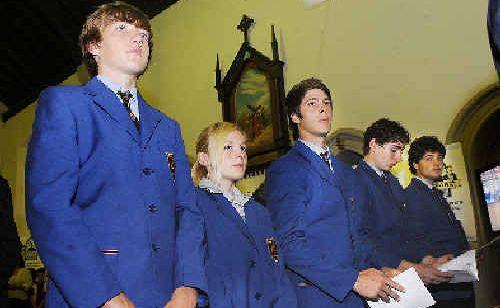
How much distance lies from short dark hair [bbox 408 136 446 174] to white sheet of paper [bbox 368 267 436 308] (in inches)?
74.1

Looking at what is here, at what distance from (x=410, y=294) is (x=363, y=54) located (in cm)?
379

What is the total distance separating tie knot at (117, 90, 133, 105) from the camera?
1.59m

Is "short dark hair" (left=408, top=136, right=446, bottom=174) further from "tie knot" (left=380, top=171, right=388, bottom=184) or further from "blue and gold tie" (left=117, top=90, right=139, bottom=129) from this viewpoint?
"blue and gold tie" (left=117, top=90, right=139, bottom=129)

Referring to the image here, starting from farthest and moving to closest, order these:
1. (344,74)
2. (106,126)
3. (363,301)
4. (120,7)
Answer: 1. (344,74)
2. (363,301)
3. (120,7)
4. (106,126)

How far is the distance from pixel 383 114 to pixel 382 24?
0.98 m

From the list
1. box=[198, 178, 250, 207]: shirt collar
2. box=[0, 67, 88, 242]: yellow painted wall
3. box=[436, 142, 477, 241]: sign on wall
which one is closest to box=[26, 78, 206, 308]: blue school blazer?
box=[198, 178, 250, 207]: shirt collar

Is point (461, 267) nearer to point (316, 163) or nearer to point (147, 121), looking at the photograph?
point (316, 163)

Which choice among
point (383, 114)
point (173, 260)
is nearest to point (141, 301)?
point (173, 260)

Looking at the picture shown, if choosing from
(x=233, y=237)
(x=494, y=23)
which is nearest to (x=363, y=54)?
(x=233, y=237)

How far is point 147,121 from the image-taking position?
162 centimetres

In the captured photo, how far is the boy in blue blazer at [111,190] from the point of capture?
1272 millimetres

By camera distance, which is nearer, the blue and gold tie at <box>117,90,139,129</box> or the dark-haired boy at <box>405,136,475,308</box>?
the blue and gold tie at <box>117,90,139,129</box>

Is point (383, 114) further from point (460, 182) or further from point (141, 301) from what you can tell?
point (141, 301)

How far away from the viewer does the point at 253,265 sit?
1.97m
